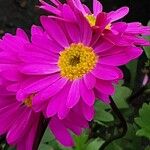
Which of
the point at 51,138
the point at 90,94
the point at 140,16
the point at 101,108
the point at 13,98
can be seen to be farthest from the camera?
the point at 140,16

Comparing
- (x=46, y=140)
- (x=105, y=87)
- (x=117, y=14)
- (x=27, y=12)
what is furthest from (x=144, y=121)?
(x=27, y=12)

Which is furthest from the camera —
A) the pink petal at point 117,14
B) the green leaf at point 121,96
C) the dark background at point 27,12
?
the dark background at point 27,12

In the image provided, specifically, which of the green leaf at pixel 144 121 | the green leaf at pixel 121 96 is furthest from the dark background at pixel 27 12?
the green leaf at pixel 144 121

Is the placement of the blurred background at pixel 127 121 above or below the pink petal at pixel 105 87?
below

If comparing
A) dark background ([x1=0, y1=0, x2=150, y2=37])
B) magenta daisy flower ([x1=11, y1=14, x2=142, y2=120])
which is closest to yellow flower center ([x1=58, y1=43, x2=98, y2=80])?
magenta daisy flower ([x1=11, y1=14, x2=142, y2=120])

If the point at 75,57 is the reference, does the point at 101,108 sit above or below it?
below

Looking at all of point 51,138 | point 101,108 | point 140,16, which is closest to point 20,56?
point 51,138

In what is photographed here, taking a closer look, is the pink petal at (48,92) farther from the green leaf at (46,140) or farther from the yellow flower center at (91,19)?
the green leaf at (46,140)

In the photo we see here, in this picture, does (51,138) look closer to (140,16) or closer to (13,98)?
(13,98)
